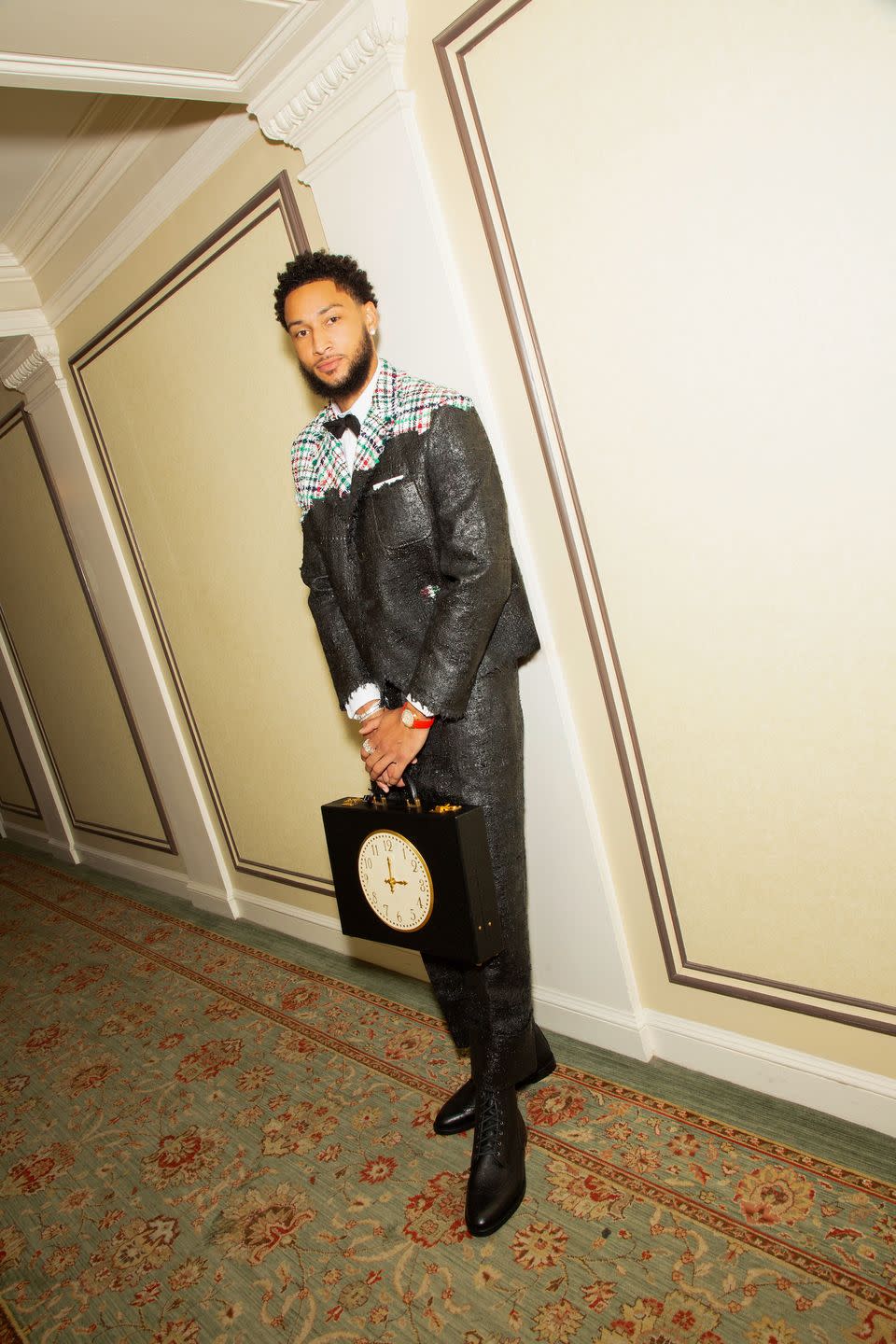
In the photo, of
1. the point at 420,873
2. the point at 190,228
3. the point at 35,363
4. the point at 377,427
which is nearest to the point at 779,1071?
the point at 420,873

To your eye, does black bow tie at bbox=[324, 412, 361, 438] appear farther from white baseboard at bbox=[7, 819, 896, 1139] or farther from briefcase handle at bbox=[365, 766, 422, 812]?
white baseboard at bbox=[7, 819, 896, 1139]

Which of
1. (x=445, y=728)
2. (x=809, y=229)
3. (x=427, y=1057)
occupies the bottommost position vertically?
(x=427, y=1057)

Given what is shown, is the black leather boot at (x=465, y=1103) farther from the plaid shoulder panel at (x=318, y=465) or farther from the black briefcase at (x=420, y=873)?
the plaid shoulder panel at (x=318, y=465)

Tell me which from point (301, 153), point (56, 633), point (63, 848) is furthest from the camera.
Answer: point (63, 848)

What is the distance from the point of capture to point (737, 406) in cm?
149

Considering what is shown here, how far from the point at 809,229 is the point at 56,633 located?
376 cm

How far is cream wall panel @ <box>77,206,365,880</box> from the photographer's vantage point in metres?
2.46

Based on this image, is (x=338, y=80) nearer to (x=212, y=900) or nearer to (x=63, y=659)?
(x=212, y=900)

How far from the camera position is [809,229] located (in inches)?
52.9

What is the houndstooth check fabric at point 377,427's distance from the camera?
5.32ft

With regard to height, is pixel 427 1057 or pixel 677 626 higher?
pixel 677 626

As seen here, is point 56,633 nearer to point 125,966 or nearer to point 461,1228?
point 125,966

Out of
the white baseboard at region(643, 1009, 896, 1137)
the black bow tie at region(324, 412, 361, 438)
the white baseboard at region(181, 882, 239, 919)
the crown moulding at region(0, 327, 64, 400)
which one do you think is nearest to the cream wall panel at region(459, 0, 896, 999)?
the white baseboard at region(643, 1009, 896, 1137)

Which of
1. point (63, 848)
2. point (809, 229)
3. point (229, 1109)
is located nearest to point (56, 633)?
point (63, 848)
